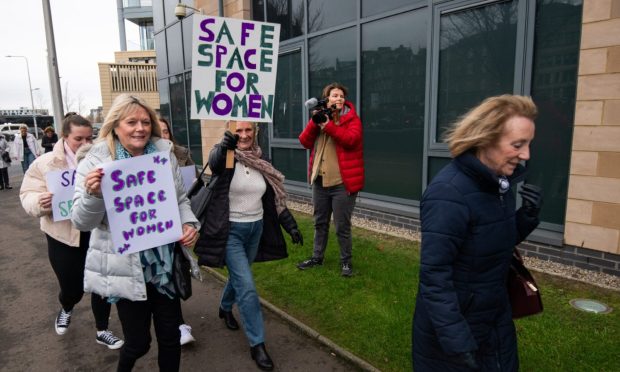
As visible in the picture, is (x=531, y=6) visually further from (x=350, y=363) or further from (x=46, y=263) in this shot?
(x=46, y=263)

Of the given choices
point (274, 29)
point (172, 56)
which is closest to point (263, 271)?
point (274, 29)

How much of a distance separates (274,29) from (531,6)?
3.15 metres

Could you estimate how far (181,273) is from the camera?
2.57 metres

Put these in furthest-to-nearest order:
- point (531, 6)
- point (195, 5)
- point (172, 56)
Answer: point (172, 56)
point (195, 5)
point (531, 6)

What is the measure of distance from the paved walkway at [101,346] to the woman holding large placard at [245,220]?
287 millimetres

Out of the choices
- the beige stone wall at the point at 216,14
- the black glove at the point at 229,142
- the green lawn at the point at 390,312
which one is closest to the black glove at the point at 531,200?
the green lawn at the point at 390,312

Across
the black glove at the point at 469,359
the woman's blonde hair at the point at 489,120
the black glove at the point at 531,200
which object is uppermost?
the woman's blonde hair at the point at 489,120

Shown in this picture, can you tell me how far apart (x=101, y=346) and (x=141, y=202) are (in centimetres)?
190

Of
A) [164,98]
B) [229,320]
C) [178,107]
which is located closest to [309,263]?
[229,320]

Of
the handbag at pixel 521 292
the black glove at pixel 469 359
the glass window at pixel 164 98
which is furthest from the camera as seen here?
the glass window at pixel 164 98

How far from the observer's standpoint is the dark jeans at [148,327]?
8.23 feet

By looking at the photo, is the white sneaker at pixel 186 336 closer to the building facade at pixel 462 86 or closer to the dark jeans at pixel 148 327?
the dark jeans at pixel 148 327

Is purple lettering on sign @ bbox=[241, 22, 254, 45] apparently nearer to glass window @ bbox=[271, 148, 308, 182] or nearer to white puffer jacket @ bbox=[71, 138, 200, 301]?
white puffer jacket @ bbox=[71, 138, 200, 301]

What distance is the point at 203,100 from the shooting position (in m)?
3.23
